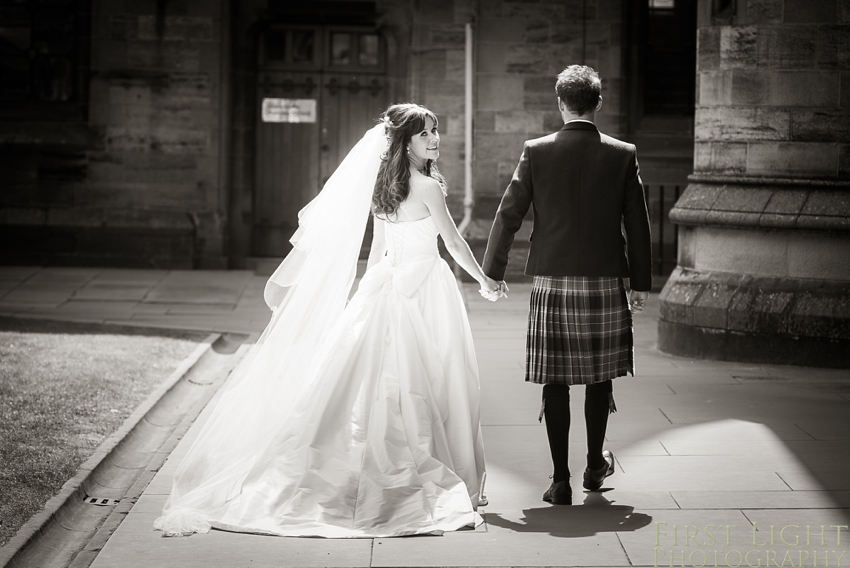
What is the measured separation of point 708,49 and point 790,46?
0.62 metres

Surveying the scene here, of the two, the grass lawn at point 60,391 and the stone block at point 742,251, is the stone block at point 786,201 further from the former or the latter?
the grass lawn at point 60,391

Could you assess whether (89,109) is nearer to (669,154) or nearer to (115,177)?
(115,177)

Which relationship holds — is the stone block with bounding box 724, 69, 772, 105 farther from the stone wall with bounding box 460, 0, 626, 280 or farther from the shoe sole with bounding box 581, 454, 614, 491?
the stone wall with bounding box 460, 0, 626, 280

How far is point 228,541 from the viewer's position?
15.0 ft

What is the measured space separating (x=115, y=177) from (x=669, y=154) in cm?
692

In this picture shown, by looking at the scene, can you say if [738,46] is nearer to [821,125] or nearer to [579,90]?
[821,125]

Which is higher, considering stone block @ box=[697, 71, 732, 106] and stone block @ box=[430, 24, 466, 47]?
stone block @ box=[430, 24, 466, 47]

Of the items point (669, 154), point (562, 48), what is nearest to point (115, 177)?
point (562, 48)

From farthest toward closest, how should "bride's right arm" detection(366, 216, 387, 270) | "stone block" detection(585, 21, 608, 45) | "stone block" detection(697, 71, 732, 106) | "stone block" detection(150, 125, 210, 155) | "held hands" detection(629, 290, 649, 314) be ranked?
"stone block" detection(150, 125, 210, 155), "stone block" detection(585, 21, 608, 45), "stone block" detection(697, 71, 732, 106), "bride's right arm" detection(366, 216, 387, 270), "held hands" detection(629, 290, 649, 314)

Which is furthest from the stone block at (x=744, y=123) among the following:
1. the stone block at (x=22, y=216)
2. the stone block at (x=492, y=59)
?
the stone block at (x=22, y=216)

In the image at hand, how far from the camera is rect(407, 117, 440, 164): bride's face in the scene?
5242 mm

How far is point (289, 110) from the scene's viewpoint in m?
14.8

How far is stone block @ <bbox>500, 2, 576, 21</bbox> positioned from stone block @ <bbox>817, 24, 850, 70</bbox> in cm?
596

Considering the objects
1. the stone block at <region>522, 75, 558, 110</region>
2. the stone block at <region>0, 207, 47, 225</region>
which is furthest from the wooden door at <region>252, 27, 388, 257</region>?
the stone block at <region>0, 207, 47, 225</region>
